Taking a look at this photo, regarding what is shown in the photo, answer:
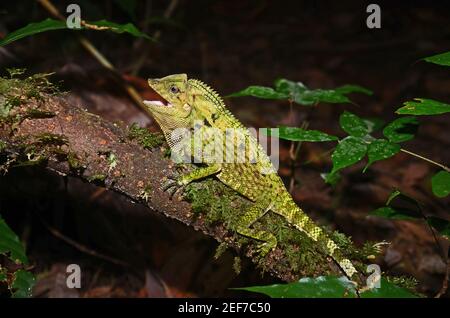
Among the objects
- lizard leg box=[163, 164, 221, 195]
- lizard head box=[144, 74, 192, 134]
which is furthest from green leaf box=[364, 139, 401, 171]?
lizard head box=[144, 74, 192, 134]

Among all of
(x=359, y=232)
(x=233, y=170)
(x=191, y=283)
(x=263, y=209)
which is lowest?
(x=191, y=283)

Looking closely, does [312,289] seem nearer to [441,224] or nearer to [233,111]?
[441,224]

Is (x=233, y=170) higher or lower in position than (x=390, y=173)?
higher

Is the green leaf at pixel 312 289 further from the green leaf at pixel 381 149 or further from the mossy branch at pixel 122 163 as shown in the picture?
the green leaf at pixel 381 149

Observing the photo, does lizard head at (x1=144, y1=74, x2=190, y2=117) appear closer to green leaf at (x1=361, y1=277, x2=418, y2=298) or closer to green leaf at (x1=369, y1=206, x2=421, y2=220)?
green leaf at (x1=369, y1=206, x2=421, y2=220)

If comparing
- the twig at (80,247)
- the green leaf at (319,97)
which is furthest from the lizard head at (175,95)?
the twig at (80,247)
